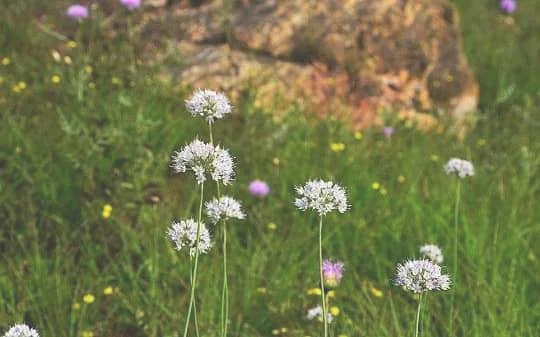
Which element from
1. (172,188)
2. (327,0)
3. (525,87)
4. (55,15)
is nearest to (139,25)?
(55,15)

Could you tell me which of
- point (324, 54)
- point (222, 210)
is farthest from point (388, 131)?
point (222, 210)

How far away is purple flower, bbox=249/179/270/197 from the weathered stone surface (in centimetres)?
89

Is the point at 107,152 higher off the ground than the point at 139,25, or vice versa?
the point at 139,25

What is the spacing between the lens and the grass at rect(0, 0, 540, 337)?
278 centimetres

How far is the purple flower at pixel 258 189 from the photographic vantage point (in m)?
3.37

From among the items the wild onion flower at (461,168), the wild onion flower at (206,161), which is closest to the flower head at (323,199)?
the wild onion flower at (206,161)

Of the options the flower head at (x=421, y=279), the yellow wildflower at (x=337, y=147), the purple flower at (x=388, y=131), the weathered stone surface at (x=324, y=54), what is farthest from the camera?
the weathered stone surface at (x=324, y=54)

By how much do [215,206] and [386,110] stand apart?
2534 millimetres

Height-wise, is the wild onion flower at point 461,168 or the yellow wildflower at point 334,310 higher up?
the wild onion flower at point 461,168

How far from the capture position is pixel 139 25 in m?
4.47

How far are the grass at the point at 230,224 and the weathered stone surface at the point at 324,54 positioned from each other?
0.82ft

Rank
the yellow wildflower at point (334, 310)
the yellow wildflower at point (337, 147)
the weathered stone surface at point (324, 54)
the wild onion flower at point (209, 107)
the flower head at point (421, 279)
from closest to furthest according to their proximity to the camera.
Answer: the flower head at point (421, 279)
the wild onion flower at point (209, 107)
the yellow wildflower at point (334, 310)
the yellow wildflower at point (337, 147)
the weathered stone surface at point (324, 54)

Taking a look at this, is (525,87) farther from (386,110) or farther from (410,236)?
(410,236)

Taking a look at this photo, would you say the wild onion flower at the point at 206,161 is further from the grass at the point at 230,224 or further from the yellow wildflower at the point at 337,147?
the yellow wildflower at the point at 337,147
